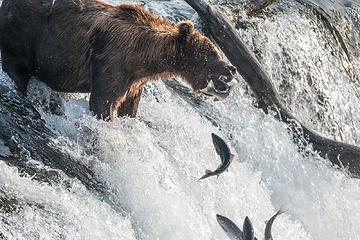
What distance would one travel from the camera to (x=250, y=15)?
850cm

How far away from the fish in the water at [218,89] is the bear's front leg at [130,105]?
65 centimetres

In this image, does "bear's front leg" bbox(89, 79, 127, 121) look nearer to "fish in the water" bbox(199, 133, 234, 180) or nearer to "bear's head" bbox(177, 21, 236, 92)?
"bear's head" bbox(177, 21, 236, 92)

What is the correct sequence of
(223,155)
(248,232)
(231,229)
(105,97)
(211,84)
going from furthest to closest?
(211,84) → (105,97) → (223,155) → (231,229) → (248,232)

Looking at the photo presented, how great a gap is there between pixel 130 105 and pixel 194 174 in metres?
0.85

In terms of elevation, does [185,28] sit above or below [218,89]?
above

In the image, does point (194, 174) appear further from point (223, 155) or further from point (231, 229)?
point (231, 229)

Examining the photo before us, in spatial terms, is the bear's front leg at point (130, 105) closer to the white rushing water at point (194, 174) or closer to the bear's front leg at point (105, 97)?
the white rushing water at point (194, 174)

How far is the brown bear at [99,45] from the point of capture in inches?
209

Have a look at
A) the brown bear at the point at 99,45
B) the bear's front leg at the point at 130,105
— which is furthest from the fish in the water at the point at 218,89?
the bear's front leg at the point at 130,105

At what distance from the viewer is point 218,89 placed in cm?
527

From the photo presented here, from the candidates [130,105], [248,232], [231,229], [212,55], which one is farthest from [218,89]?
[248,232]

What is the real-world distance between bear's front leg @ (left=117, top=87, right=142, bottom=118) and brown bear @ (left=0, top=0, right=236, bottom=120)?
16 cm

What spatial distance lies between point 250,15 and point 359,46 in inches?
117

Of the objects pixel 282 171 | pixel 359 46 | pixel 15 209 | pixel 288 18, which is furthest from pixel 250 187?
pixel 359 46
